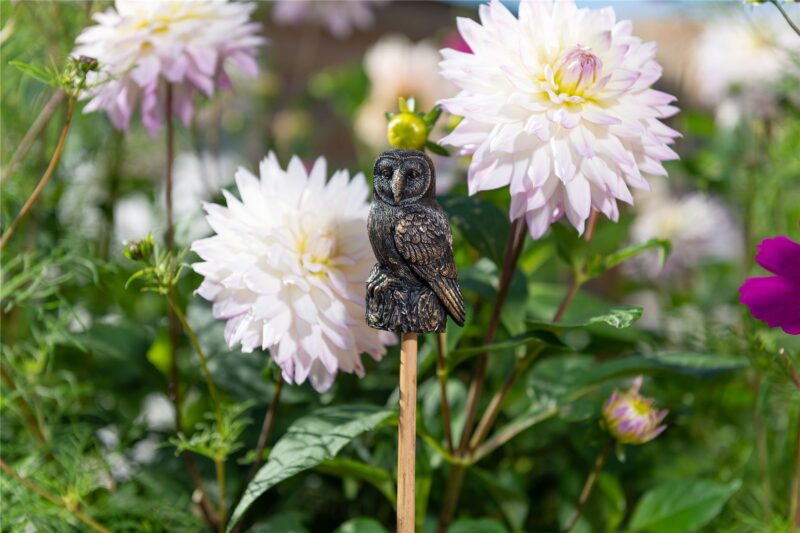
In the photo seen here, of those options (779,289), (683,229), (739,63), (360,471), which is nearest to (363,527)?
(360,471)

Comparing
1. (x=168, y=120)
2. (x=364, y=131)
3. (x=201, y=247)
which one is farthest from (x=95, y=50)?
(x=364, y=131)

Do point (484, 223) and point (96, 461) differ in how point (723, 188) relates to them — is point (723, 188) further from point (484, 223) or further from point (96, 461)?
point (96, 461)

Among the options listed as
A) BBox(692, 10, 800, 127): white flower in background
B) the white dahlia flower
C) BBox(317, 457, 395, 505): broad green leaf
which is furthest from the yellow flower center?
BBox(692, 10, 800, 127): white flower in background

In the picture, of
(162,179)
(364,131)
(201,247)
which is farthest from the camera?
(364,131)

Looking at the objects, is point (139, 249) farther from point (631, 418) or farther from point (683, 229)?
point (683, 229)

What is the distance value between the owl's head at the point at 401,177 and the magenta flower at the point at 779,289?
6.0 inches

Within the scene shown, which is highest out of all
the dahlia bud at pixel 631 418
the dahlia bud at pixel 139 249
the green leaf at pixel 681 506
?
the dahlia bud at pixel 139 249

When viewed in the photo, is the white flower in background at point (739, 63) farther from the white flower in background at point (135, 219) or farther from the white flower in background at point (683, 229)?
the white flower in background at point (135, 219)

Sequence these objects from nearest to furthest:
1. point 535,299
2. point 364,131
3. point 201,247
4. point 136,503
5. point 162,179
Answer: point 201,247, point 136,503, point 535,299, point 162,179, point 364,131

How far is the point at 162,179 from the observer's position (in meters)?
0.87

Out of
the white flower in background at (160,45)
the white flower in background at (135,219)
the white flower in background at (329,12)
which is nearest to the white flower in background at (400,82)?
the white flower in background at (329,12)

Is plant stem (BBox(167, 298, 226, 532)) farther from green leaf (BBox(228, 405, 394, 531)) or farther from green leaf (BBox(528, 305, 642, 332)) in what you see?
green leaf (BBox(528, 305, 642, 332))

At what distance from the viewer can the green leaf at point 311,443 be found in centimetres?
37

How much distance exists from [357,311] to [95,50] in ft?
0.69
